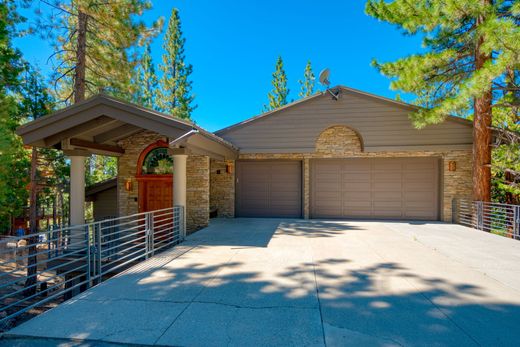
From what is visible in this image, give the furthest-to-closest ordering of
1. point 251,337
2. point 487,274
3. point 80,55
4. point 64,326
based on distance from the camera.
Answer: point 80,55
point 487,274
point 64,326
point 251,337

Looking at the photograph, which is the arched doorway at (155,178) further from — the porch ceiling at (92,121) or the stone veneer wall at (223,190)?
the porch ceiling at (92,121)

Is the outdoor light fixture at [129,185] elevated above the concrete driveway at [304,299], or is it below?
above

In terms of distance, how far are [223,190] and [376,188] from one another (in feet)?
19.0

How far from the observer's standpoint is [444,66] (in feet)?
27.8

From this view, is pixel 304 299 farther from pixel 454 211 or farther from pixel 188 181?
pixel 454 211

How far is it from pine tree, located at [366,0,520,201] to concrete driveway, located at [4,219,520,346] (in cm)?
400

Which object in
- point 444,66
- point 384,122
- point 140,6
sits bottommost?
point 384,122

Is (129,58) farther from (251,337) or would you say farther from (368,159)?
(251,337)

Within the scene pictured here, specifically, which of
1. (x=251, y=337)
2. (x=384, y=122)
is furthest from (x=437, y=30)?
(x=251, y=337)

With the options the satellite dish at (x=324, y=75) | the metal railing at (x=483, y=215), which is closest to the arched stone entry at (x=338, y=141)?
the satellite dish at (x=324, y=75)

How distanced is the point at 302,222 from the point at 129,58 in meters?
9.79

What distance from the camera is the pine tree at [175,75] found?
20938 mm

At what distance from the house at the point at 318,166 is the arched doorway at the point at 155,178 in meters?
0.03

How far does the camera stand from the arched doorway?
8727mm
